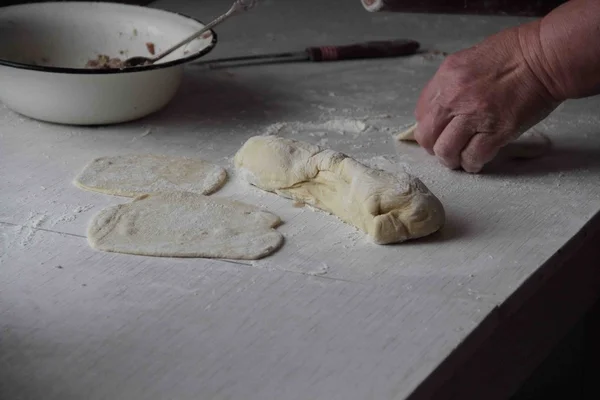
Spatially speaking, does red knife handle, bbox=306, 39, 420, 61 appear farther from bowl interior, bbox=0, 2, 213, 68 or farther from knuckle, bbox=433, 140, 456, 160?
knuckle, bbox=433, 140, 456, 160

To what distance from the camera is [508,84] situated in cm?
147

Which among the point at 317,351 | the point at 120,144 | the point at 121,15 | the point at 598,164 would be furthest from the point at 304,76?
the point at 317,351

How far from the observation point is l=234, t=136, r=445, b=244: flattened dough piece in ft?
4.09

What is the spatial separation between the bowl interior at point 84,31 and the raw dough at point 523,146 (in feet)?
1.78

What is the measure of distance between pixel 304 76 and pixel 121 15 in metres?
0.45

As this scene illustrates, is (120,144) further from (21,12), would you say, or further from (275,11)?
(275,11)

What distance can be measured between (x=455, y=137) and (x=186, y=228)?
52 centimetres

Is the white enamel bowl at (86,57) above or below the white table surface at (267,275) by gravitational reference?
above

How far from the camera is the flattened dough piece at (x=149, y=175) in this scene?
1393mm

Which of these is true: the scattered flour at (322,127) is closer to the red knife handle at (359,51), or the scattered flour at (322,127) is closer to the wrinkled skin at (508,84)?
the wrinkled skin at (508,84)

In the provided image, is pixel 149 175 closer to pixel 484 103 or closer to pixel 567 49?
pixel 484 103

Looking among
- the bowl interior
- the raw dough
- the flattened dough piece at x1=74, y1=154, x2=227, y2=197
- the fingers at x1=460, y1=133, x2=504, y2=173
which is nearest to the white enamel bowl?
the bowl interior

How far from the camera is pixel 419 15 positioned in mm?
2473

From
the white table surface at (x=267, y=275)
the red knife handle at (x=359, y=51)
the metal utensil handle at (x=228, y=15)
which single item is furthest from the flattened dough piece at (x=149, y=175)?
the red knife handle at (x=359, y=51)
